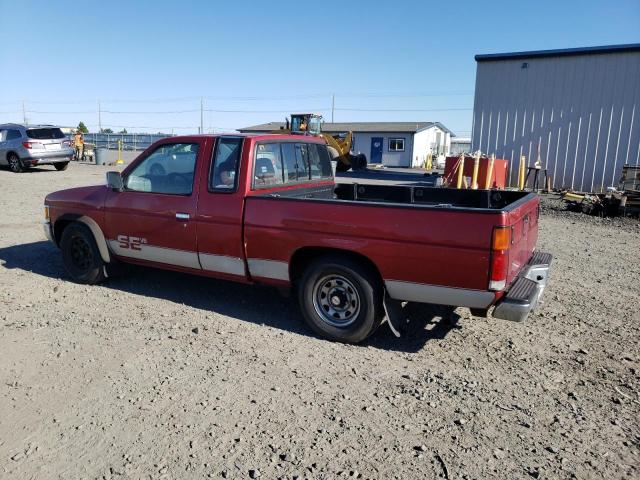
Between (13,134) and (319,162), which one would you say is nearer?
(319,162)

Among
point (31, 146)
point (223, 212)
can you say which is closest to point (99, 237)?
point (223, 212)

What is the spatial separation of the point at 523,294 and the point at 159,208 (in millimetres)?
3621

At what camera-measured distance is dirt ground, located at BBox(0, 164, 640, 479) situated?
2.98 metres

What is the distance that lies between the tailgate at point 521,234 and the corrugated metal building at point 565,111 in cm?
1547

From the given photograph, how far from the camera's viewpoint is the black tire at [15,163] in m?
21.2

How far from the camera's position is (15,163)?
21.4 meters

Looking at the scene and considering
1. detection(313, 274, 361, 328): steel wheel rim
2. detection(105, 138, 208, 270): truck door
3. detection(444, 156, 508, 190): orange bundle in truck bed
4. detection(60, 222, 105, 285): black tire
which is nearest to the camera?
detection(313, 274, 361, 328): steel wheel rim

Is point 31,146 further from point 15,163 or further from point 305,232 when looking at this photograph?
point 305,232

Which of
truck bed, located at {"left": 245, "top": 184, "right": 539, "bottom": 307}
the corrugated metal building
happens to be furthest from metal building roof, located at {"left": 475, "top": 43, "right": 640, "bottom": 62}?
truck bed, located at {"left": 245, "top": 184, "right": 539, "bottom": 307}

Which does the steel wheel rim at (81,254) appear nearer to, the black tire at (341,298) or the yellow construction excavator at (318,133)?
the black tire at (341,298)

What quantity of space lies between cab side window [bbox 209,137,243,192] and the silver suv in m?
19.0

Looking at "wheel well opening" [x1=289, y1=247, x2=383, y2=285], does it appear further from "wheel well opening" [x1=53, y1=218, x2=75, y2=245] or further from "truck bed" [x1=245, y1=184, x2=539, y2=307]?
"wheel well opening" [x1=53, y1=218, x2=75, y2=245]

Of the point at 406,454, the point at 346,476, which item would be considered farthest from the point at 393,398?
the point at 346,476

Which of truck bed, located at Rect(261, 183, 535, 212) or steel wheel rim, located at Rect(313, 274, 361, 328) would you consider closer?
steel wheel rim, located at Rect(313, 274, 361, 328)
